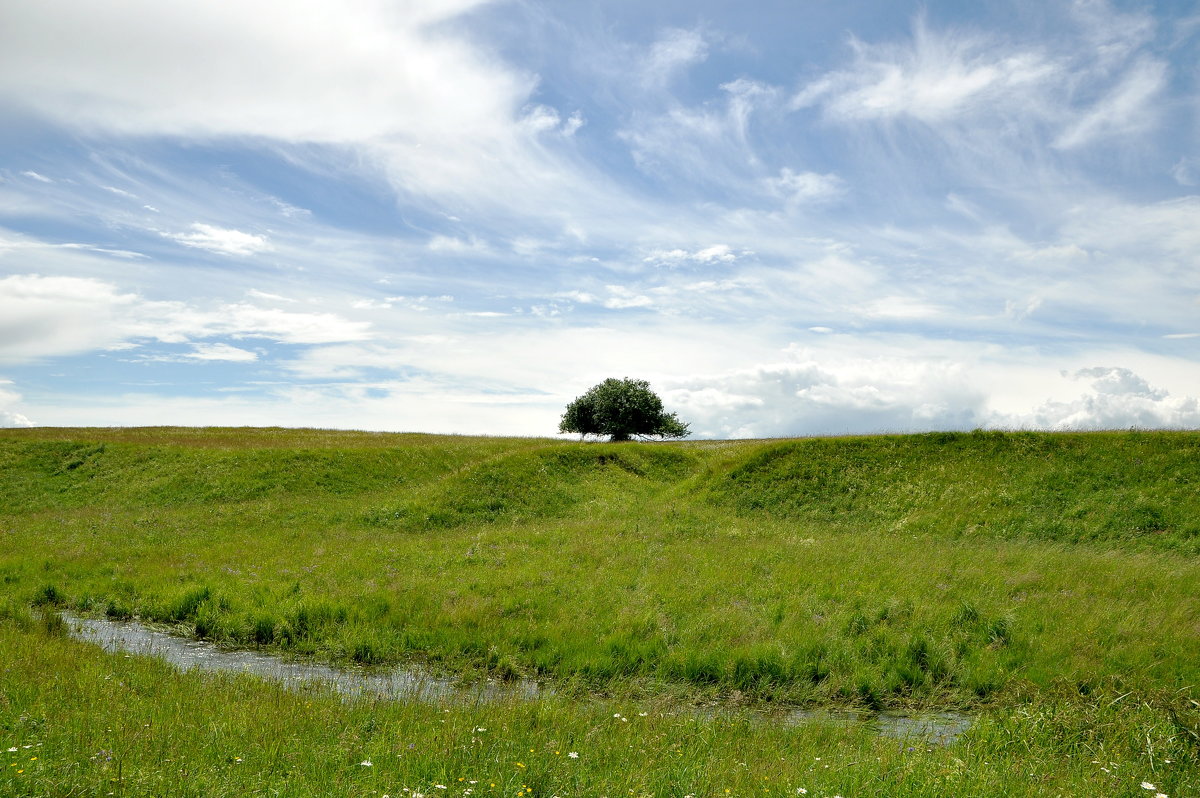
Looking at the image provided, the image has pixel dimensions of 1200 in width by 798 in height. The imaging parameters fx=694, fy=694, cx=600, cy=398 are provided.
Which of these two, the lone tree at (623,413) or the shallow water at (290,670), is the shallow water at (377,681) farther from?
the lone tree at (623,413)

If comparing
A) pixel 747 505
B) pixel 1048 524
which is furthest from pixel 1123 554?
pixel 747 505

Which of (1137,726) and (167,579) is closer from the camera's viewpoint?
(1137,726)

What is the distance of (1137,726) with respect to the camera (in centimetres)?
1066

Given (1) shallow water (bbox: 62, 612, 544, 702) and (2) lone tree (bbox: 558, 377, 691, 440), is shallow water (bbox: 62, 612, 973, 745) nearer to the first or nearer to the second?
(1) shallow water (bbox: 62, 612, 544, 702)

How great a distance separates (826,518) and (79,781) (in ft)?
98.7

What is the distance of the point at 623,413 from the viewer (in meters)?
73.1

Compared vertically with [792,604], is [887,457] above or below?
above

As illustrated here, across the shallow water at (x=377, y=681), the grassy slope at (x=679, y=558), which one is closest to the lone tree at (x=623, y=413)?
the grassy slope at (x=679, y=558)

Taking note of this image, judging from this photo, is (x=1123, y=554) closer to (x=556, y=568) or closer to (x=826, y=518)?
(x=826, y=518)

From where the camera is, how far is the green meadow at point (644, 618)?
27.0 ft

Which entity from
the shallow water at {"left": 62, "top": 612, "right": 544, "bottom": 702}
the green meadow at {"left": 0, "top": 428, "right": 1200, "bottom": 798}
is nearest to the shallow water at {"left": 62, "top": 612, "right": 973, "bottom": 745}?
the shallow water at {"left": 62, "top": 612, "right": 544, "bottom": 702}

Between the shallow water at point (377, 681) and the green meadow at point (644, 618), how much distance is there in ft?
1.87

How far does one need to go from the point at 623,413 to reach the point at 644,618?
184ft

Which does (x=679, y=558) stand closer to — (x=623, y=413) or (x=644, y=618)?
(x=644, y=618)
